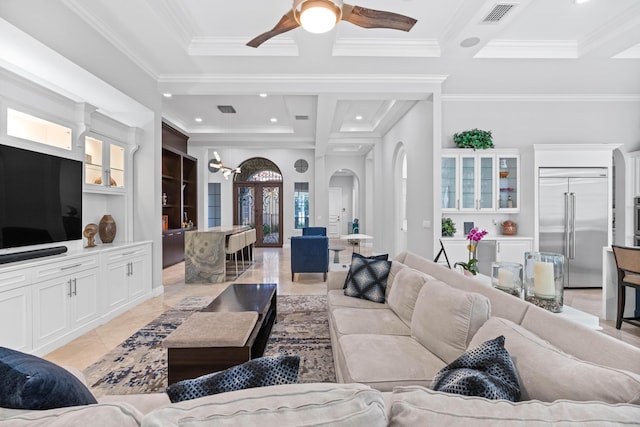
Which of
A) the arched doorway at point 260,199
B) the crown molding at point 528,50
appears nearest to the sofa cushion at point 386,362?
the crown molding at point 528,50

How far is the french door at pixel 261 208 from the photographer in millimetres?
10164

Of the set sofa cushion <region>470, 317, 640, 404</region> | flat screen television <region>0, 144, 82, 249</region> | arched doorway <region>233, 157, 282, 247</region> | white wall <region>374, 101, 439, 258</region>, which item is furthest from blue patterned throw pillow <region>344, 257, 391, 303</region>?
arched doorway <region>233, 157, 282, 247</region>

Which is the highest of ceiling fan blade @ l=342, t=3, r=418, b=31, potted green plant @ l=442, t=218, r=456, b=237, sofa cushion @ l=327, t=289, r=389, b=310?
ceiling fan blade @ l=342, t=3, r=418, b=31

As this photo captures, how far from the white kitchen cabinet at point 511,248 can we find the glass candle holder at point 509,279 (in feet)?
9.41

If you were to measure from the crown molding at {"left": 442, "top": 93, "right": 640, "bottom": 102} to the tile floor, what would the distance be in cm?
289

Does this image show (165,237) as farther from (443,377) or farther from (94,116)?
(443,377)

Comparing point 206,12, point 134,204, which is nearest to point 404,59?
point 206,12

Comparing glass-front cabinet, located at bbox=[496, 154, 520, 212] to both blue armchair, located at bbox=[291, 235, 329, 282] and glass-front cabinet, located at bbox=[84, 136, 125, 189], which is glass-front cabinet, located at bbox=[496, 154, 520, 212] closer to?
blue armchair, located at bbox=[291, 235, 329, 282]

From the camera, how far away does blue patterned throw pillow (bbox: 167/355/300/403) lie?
84 centimetres

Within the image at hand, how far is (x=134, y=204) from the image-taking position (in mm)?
4480

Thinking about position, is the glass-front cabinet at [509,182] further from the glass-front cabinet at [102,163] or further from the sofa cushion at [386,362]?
the glass-front cabinet at [102,163]

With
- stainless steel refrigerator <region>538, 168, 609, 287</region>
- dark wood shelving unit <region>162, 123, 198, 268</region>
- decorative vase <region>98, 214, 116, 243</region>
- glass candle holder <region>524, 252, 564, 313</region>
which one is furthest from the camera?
dark wood shelving unit <region>162, 123, 198, 268</region>

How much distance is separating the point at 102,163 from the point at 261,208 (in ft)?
20.6

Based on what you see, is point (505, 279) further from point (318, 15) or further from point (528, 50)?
point (528, 50)
